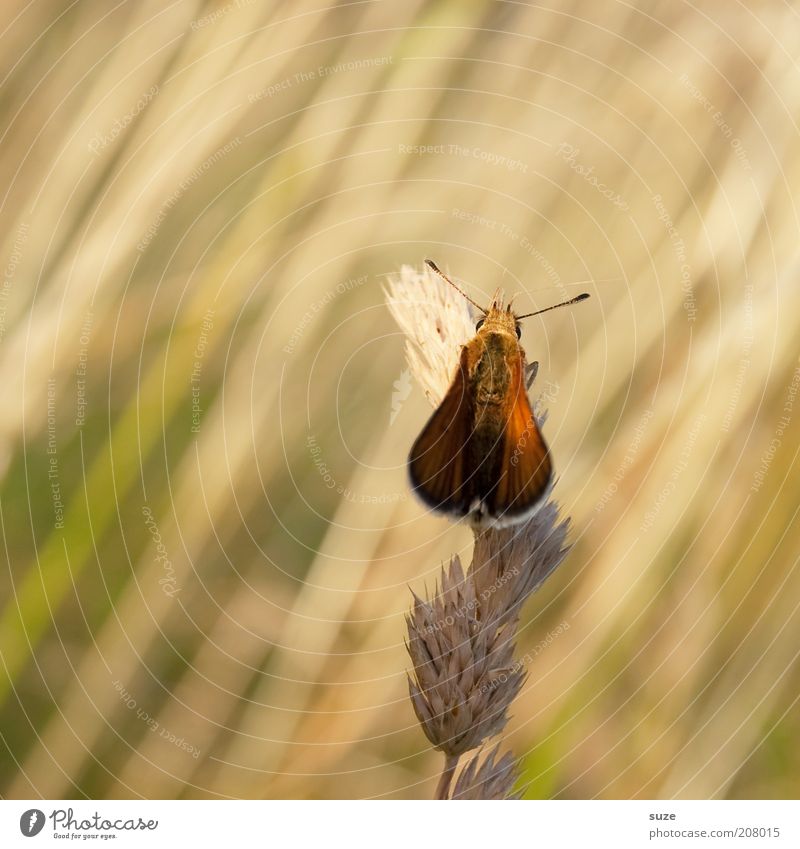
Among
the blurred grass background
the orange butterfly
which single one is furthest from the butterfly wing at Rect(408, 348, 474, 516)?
the blurred grass background

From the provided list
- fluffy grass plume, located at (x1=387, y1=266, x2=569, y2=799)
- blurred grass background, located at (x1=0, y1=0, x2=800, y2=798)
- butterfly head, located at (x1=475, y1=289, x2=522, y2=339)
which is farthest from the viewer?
blurred grass background, located at (x1=0, y1=0, x2=800, y2=798)

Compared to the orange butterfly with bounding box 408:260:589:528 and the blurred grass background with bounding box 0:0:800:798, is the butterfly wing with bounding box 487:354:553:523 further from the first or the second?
the blurred grass background with bounding box 0:0:800:798

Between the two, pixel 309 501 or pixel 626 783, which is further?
pixel 309 501

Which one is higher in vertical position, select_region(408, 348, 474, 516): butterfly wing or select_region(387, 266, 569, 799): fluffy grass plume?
select_region(408, 348, 474, 516): butterfly wing

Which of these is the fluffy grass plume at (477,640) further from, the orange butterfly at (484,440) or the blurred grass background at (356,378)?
the blurred grass background at (356,378)

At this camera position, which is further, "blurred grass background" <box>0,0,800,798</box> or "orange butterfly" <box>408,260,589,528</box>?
"blurred grass background" <box>0,0,800,798</box>

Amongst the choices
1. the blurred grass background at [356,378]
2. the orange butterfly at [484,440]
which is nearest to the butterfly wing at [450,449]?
the orange butterfly at [484,440]

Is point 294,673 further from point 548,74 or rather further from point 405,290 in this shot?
point 548,74

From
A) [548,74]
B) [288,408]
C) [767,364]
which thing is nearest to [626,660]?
[767,364]
